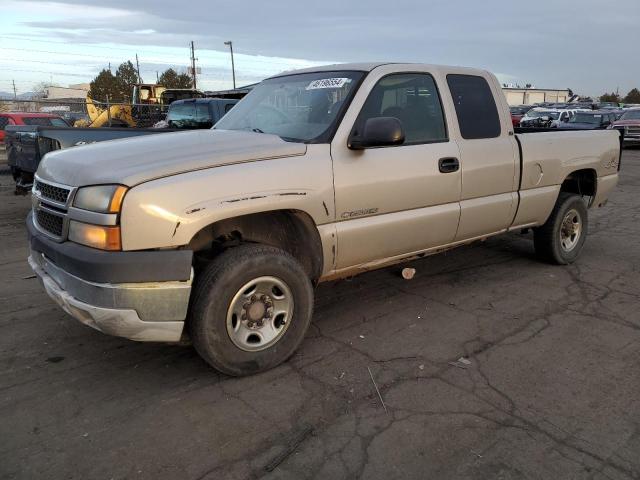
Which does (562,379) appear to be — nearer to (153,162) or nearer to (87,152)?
(153,162)

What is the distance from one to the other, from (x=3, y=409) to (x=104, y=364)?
2.20ft

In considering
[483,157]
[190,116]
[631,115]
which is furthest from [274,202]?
[631,115]

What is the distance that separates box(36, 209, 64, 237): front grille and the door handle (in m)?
2.76

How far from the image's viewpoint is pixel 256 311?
11.4 feet

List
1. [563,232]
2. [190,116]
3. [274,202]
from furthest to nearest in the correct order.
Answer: [190,116] < [563,232] < [274,202]

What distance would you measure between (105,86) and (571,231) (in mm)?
54610

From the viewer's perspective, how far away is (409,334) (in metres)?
4.17

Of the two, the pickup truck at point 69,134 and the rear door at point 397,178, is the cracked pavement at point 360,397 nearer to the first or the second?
the rear door at point 397,178

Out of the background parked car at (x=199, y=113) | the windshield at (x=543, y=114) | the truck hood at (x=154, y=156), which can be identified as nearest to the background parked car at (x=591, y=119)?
the windshield at (x=543, y=114)

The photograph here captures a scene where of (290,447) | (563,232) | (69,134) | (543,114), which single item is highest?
(69,134)

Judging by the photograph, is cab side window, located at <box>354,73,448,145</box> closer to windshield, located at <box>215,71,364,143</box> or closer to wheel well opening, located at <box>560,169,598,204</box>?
windshield, located at <box>215,71,364,143</box>

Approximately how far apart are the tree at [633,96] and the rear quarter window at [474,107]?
102m

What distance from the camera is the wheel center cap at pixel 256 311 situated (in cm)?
345

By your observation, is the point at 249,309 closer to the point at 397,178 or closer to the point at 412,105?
the point at 397,178
